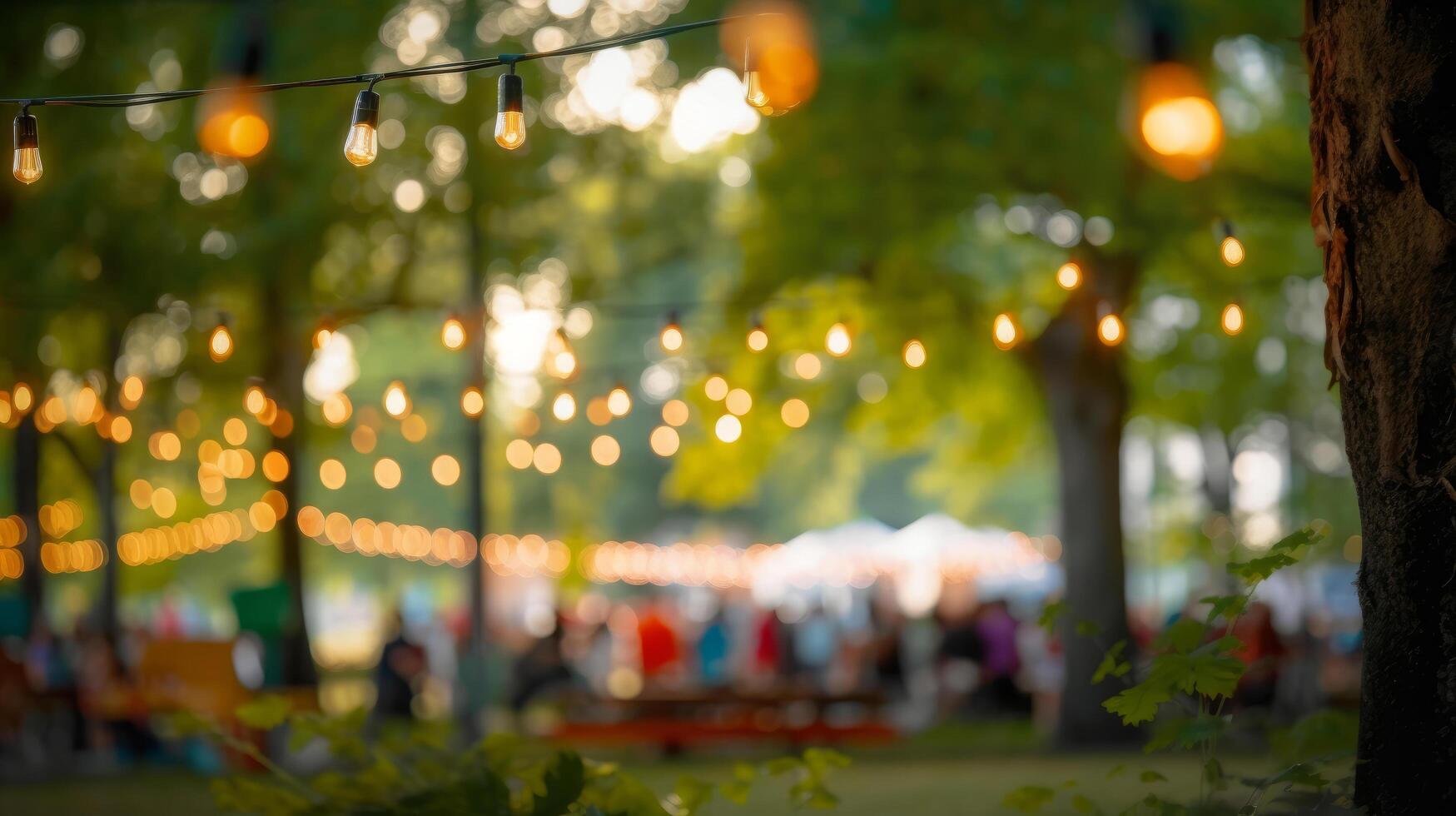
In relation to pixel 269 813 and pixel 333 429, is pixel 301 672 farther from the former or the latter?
pixel 269 813

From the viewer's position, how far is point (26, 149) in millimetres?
6008

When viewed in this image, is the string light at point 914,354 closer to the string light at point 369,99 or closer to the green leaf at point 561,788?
the string light at point 369,99

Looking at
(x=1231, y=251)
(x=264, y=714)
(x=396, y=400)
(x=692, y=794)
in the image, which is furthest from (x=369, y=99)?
(x=396, y=400)

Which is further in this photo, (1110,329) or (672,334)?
(672,334)

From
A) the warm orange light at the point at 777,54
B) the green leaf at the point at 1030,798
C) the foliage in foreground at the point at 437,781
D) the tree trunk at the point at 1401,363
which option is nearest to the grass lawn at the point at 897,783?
the green leaf at the point at 1030,798

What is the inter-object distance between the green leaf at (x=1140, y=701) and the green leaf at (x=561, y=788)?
5.43 feet

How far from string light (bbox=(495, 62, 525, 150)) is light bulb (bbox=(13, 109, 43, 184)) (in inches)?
67.4

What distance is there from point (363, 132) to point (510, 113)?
1.75 ft

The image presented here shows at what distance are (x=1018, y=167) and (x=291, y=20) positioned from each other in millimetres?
6557

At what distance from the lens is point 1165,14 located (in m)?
5.21

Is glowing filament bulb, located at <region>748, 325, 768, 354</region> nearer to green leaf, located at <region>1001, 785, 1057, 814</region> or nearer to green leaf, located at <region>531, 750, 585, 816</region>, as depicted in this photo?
green leaf, located at <region>1001, 785, 1057, 814</region>

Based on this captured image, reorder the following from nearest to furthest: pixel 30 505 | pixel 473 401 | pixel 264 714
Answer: pixel 264 714
pixel 473 401
pixel 30 505

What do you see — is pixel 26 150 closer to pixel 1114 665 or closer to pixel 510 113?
pixel 510 113

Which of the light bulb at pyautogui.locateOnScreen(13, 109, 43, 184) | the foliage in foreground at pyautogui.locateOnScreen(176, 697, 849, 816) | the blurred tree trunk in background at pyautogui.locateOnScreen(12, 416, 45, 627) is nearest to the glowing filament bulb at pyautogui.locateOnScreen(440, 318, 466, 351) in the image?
the light bulb at pyautogui.locateOnScreen(13, 109, 43, 184)
